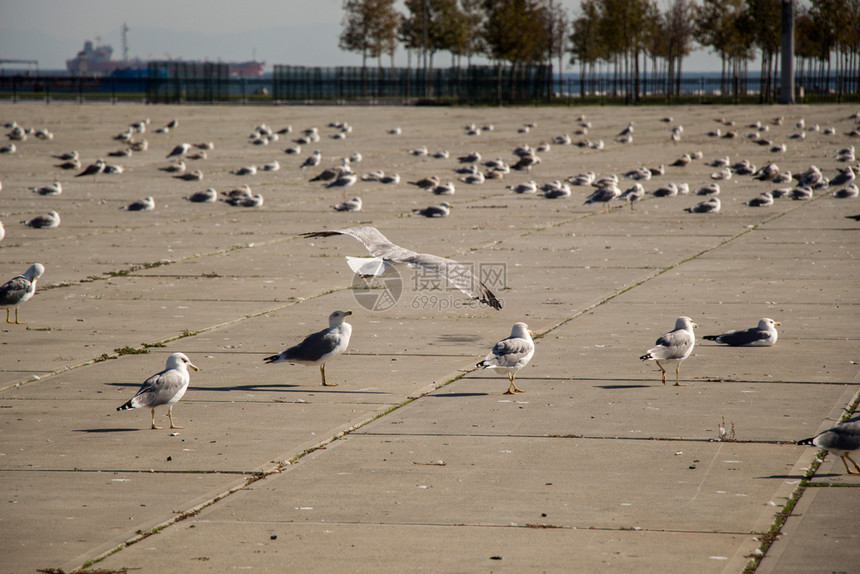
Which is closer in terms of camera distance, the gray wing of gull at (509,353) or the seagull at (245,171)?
the gray wing of gull at (509,353)

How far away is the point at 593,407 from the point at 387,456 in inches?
80.9

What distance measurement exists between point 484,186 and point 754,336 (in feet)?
65.6

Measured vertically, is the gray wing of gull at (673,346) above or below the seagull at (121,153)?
below

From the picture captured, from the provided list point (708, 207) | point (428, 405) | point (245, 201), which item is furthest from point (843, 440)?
point (245, 201)

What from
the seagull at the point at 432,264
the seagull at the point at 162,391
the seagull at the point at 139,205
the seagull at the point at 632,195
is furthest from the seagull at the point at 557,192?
the seagull at the point at 162,391

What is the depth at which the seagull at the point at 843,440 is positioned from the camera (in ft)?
22.2

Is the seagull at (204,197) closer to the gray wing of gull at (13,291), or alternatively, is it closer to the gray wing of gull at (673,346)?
the gray wing of gull at (13,291)

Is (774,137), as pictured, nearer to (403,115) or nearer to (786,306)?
(403,115)

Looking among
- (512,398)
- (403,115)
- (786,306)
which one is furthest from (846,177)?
(403,115)

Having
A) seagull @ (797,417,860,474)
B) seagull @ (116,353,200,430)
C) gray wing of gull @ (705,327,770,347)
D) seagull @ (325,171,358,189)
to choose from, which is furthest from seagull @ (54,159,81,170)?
seagull @ (797,417,860,474)

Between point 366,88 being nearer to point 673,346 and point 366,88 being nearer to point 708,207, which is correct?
point 708,207

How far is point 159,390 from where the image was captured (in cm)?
806

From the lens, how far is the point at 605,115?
59.9 metres

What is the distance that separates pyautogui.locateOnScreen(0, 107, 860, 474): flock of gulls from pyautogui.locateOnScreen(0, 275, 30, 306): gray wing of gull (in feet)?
0.04
